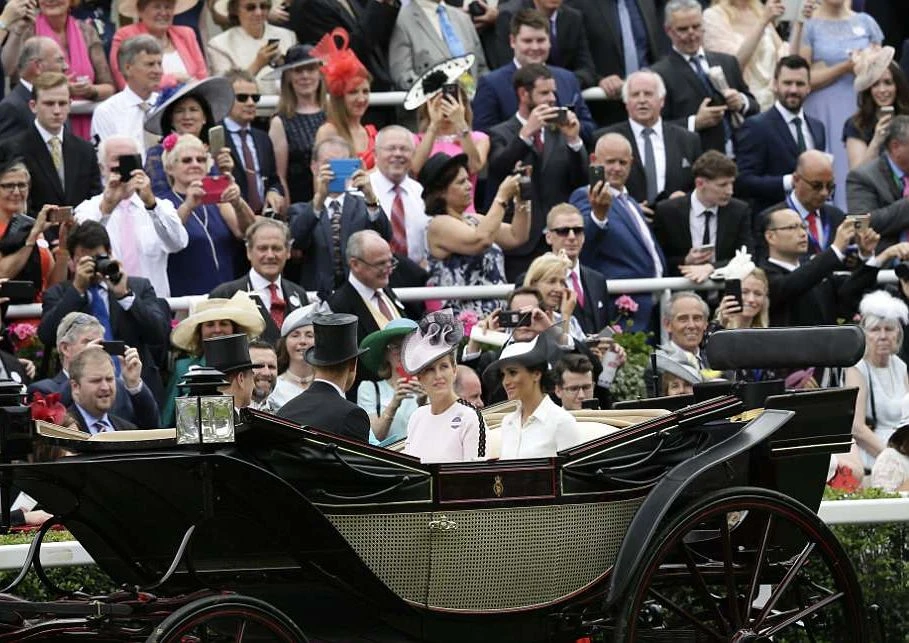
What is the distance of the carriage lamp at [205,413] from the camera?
23.9ft

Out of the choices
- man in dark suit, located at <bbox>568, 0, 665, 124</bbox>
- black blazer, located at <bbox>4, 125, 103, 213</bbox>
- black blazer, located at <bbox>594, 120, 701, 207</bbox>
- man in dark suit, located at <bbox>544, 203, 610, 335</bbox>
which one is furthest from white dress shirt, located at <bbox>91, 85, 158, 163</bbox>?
man in dark suit, located at <bbox>568, 0, 665, 124</bbox>

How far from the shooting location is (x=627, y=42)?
16.2m

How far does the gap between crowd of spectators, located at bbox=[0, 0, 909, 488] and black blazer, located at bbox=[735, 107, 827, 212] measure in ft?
0.07

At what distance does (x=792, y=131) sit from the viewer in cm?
1563

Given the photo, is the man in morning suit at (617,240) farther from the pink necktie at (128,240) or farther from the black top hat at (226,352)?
the black top hat at (226,352)

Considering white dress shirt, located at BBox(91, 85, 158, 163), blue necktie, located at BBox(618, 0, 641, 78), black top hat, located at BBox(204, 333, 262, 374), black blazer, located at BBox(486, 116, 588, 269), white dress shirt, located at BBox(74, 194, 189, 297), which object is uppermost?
blue necktie, located at BBox(618, 0, 641, 78)

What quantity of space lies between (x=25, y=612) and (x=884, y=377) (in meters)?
7.20

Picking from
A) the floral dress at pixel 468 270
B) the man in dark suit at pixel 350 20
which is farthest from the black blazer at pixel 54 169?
the man in dark suit at pixel 350 20

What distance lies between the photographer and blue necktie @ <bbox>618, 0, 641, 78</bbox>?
16.2 m

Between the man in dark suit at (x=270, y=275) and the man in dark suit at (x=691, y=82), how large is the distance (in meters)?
4.26

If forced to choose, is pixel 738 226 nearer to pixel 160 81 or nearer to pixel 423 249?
pixel 423 249

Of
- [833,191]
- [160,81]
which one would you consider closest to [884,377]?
[833,191]

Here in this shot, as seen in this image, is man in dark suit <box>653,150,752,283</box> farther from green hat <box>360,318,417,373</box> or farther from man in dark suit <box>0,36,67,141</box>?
man in dark suit <box>0,36,67,141</box>

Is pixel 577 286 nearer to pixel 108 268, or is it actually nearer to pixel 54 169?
pixel 108 268
